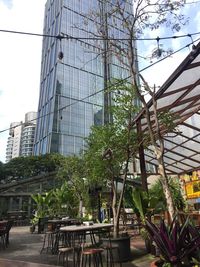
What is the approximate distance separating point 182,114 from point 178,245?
7.00 metres

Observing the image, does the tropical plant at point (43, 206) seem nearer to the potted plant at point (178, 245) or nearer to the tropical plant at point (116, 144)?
the tropical plant at point (116, 144)

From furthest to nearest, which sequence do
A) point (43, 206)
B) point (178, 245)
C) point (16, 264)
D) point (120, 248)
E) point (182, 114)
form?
point (43, 206), point (182, 114), point (16, 264), point (120, 248), point (178, 245)

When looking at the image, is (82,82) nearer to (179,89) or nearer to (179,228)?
(179,89)

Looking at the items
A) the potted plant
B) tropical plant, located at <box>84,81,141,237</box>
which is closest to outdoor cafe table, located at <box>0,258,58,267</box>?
tropical plant, located at <box>84,81,141,237</box>

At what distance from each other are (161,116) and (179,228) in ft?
8.92

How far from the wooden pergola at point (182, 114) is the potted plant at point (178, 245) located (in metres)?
2.82

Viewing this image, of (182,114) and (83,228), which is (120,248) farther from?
(182,114)

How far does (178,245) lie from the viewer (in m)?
3.14

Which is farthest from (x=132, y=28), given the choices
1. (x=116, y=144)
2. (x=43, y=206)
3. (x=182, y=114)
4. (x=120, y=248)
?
(x=43, y=206)

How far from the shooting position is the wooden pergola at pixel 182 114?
20.1 feet

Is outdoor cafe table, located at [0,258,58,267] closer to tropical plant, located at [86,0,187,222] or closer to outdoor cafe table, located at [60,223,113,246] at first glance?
outdoor cafe table, located at [60,223,113,246]

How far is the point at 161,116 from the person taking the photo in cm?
557

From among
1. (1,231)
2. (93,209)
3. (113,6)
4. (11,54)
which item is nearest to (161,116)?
(113,6)

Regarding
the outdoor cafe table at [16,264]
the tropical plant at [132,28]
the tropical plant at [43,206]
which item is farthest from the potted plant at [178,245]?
the tropical plant at [43,206]
